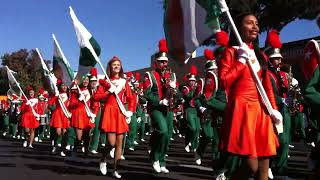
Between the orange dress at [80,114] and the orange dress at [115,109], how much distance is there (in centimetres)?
293

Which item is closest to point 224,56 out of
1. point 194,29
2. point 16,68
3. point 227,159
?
point 194,29

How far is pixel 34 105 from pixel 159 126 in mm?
10820

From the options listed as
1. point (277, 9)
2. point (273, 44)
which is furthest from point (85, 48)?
point (277, 9)

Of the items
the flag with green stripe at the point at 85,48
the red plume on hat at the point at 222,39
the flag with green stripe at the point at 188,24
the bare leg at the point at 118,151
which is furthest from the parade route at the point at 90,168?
the red plume on hat at the point at 222,39

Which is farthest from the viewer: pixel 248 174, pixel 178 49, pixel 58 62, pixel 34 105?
pixel 34 105

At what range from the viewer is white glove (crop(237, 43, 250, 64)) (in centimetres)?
470

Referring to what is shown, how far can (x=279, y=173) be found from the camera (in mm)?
8039

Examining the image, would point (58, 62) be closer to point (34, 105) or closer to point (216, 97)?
point (216, 97)

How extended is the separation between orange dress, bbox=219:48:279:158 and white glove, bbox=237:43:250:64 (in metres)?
0.06

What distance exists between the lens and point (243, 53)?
185 inches

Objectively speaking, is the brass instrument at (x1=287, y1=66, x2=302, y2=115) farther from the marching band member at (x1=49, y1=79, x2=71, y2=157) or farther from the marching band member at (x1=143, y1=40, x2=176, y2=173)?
the marching band member at (x1=49, y1=79, x2=71, y2=157)

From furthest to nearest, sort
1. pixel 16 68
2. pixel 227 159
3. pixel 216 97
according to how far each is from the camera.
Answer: pixel 16 68, pixel 216 97, pixel 227 159

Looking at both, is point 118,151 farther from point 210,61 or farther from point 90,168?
point 210,61

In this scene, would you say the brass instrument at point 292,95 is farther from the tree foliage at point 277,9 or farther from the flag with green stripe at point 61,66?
the tree foliage at point 277,9
